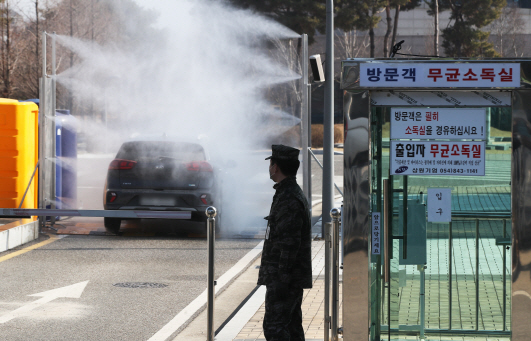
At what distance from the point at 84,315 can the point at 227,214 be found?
5.79 metres

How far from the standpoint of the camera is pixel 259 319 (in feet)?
21.2

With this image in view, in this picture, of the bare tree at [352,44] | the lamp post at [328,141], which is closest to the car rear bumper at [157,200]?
the lamp post at [328,141]

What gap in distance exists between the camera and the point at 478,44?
135 ft

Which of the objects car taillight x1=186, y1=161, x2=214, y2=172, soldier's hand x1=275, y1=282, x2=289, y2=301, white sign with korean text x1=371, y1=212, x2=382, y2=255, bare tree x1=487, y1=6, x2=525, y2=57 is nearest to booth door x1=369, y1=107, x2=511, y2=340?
white sign with korean text x1=371, y1=212, x2=382, y2=255

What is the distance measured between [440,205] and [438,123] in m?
0.54

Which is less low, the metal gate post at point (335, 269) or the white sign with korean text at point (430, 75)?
the white sign with korean text at point (430, 75)

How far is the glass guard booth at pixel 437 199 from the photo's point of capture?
456cm

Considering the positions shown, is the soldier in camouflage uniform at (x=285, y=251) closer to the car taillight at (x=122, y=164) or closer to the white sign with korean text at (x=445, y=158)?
the white sign with korean text at (x=445, y=158)

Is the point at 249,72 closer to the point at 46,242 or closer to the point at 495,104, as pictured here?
the point at 46,242

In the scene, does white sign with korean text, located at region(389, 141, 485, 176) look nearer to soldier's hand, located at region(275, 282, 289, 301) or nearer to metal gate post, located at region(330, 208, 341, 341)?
metal gate post, located at region(330, 208, 341, 341)

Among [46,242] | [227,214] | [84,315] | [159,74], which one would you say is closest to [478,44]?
[159,74]

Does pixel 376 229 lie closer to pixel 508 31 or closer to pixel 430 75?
pixel 430 75

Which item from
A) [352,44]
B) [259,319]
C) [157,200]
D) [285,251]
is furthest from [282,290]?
[352,44]

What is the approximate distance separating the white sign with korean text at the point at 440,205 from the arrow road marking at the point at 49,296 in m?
4.00
